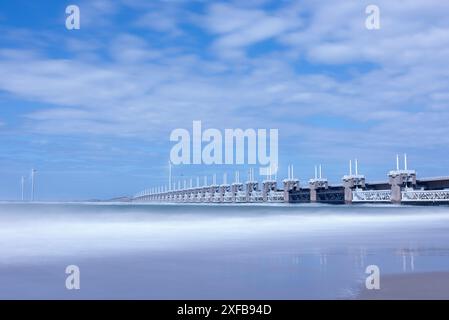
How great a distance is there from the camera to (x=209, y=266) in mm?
13016

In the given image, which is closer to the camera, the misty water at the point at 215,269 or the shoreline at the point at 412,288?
the shoreline at the point at 412,288

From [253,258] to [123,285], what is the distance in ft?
16.9

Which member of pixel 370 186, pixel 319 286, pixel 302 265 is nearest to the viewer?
pixel 319 286

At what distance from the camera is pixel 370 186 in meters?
110

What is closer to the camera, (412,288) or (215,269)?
(412,288)

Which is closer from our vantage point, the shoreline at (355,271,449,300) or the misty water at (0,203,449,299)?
the shoreline at (355,271,449,300)
